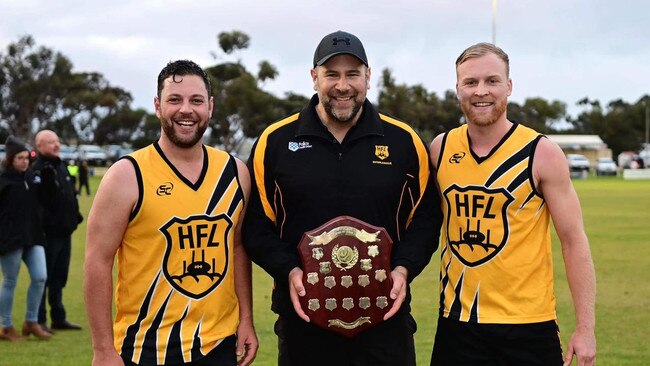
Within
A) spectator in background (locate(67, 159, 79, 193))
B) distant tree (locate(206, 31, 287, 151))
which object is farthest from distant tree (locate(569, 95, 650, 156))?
spectator in background (locate(67, 159, 79, 193))

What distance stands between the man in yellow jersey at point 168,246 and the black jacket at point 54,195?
21.2 ft

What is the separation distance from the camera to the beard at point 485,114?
510 centimetres

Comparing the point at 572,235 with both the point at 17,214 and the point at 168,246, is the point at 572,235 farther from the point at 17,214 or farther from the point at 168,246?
the point at 17,214

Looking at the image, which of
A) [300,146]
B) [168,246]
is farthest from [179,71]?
[168,246]

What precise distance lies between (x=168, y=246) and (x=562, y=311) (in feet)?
27.0

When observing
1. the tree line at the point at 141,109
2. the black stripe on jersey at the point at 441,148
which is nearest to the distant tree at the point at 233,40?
the tree line at the point at 141,109

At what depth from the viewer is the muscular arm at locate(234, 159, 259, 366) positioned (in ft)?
16.5

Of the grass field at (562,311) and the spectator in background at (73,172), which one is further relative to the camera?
the spectator in background at (73,172)

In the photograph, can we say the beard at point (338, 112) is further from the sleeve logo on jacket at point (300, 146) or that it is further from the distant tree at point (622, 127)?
the distant tree at point (622, 127)

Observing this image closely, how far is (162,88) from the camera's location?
16.0ft

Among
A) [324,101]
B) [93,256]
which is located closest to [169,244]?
[93,256]

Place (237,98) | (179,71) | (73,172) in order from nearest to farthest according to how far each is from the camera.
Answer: (179,71)
(73,172)
(237,98)

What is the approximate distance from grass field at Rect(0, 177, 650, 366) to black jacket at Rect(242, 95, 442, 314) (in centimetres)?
401

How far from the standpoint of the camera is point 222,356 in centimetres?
483
